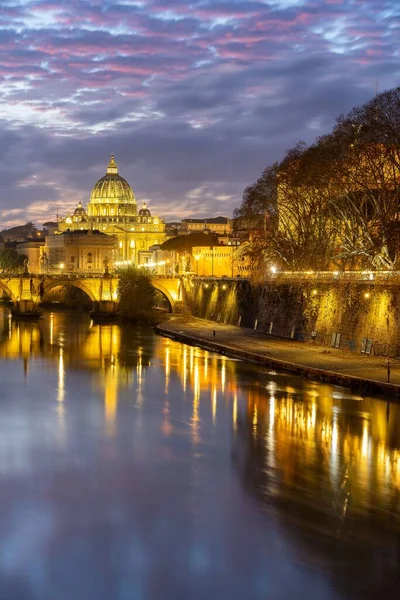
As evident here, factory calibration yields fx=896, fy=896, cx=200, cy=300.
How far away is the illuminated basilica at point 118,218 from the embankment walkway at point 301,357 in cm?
11752

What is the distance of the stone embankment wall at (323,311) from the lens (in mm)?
32750

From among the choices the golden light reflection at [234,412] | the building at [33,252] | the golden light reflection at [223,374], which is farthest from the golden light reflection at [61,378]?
the building at [33,252]

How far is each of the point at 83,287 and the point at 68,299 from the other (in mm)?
17185

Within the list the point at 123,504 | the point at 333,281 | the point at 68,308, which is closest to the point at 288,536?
the point at 123,504

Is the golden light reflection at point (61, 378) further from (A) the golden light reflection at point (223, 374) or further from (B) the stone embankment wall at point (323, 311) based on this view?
(B) the stone embankment wall at point (323, 311)

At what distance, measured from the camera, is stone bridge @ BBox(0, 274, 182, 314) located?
72.2m

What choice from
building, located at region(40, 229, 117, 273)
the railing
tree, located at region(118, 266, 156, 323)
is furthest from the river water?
building, located at region(40, 229, 117, 273)

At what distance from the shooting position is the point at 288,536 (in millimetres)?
15789

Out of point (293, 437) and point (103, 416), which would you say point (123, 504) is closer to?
point (293, 437)

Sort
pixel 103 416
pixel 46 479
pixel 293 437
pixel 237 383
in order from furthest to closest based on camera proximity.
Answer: pixel 237 383
pixel 103 416
pixel 293 437
pixel 46 479

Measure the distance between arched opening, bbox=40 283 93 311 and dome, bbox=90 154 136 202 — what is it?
287 ft

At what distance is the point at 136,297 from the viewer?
67.1 meters

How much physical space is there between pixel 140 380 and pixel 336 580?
2055 cm

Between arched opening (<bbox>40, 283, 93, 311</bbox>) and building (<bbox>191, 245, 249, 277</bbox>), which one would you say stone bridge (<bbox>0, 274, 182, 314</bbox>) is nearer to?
arched opening (<bbox>40, 283, 93, 311</bbox>)
